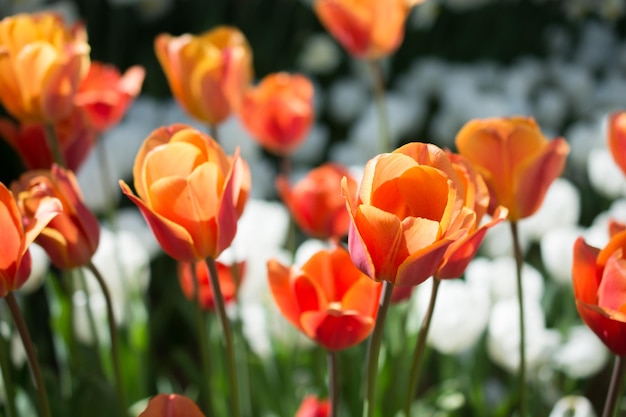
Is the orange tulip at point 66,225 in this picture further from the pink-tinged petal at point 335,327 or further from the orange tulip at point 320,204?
the orange tulip at point 320,204

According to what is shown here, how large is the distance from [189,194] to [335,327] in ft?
0.44

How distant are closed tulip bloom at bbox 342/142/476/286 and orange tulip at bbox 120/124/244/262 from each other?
0.10 m

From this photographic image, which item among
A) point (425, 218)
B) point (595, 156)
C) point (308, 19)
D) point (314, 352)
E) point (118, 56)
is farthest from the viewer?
point (308, 19)

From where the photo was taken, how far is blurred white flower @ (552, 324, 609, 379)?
0.95 metres

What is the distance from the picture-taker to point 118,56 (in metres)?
2.16

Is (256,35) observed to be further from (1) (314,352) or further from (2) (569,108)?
(1) (314,352)

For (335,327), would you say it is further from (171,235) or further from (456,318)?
(456,318)

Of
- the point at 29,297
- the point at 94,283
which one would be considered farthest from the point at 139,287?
the point at 29,297

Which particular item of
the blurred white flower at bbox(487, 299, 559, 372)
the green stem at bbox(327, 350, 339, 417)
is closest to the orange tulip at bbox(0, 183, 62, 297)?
the green stem at bbox(327, 350, 339, 417)

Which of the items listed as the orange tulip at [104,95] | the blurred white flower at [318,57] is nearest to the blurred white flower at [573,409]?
the orange tulip at [104,95]

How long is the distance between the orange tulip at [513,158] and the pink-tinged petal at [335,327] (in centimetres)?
14

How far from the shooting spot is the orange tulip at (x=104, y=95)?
87 cm

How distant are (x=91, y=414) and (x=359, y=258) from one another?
16.8 inches

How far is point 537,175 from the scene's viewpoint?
600mm
